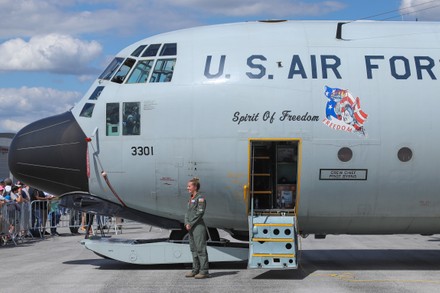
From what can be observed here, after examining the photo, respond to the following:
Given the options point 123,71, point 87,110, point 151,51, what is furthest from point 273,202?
point 87,110

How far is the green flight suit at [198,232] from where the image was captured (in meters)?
15.0

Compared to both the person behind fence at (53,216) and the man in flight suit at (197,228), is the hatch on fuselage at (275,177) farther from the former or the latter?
the person behind fence at (53,216)

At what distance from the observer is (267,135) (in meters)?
15.1

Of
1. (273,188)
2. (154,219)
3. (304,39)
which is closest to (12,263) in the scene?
(154,219)

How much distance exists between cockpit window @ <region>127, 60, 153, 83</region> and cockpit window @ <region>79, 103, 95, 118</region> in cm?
98

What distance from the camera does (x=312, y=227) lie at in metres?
16.1

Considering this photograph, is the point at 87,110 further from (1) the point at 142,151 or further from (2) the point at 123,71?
(1) the point at 142,151

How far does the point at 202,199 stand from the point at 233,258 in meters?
1.73

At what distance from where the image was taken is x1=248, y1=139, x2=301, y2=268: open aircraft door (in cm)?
1491

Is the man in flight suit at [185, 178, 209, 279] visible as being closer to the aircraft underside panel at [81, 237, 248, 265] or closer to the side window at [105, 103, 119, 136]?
the aircraft underside panel at [81, 237, 248, 265]

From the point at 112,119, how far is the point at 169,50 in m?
1.87

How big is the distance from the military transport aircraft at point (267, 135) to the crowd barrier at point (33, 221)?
5.66m

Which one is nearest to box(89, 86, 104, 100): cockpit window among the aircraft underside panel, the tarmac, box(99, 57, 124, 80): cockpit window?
box(99, 57, 124, 80): cockpit window

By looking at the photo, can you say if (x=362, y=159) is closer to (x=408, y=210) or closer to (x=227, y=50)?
(x=408, y=210)
